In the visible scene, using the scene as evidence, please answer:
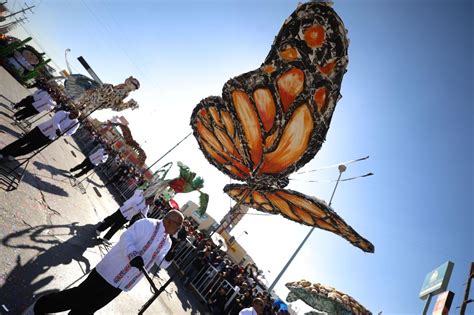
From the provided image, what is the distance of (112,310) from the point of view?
393cm

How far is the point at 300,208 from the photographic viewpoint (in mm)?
6363

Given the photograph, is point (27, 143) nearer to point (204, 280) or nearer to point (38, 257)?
point (38, 257)

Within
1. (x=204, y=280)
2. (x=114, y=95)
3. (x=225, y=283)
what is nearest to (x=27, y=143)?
(x=204, y=280)

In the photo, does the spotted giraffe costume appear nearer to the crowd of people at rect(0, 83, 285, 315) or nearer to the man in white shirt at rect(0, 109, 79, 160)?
the crowd of people at rect(0, 83, 285, 315)

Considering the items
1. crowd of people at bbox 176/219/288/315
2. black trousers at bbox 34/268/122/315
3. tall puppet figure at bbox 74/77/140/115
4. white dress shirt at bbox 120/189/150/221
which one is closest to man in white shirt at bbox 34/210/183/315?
black trousers at bbox 34/268/122/315

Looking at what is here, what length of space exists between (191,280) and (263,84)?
7.76 metres

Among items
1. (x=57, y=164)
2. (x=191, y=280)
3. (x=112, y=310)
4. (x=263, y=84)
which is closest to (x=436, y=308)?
(x=263, y=84)

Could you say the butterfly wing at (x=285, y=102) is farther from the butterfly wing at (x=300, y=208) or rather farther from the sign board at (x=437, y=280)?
the sign board at (x=437, y=280)

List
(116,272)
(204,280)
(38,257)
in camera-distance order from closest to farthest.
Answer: (116,272)
(38,257)
(204,280)

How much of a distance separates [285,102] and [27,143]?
656cm

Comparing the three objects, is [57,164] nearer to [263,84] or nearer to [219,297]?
[219,297]

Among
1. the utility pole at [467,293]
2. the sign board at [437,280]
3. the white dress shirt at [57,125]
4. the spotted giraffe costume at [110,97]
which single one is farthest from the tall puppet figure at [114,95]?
the utility pole at [467,293]

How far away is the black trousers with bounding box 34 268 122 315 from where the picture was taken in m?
2.67

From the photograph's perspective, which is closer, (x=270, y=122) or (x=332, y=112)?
(x=332, y=112)
